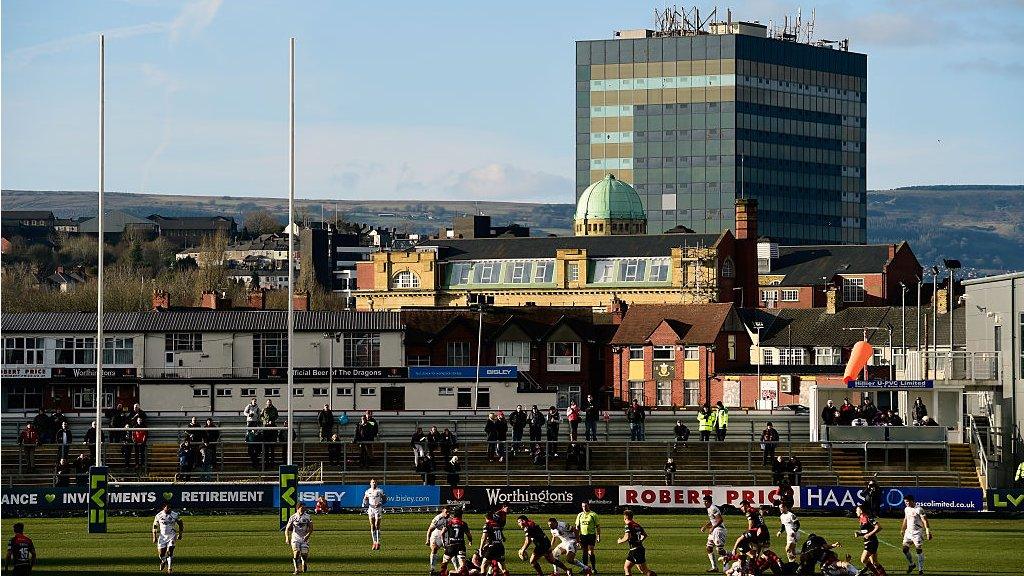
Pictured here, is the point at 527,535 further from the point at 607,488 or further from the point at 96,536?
the point at 607,488

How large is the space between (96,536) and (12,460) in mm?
15127

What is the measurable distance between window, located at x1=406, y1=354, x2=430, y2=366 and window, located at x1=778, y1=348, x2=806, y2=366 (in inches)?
1148

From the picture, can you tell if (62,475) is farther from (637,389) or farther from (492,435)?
(637,389)

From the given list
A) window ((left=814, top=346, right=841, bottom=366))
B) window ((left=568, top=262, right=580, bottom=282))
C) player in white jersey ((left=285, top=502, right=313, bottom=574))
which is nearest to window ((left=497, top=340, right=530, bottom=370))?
window ((left=814, top=346, right=841, bottom=366))

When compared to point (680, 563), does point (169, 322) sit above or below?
above

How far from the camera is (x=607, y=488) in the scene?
61.6 metres

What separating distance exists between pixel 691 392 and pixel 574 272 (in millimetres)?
49708

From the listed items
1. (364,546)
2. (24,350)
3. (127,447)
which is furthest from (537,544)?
(24,350)

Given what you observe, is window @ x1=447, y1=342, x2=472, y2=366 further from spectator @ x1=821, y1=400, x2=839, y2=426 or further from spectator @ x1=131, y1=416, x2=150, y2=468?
spectator @ x1=131, y1=416, x2=150, y2=468

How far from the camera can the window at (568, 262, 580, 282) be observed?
166m

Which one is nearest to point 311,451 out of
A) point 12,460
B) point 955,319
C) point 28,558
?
point 12,460

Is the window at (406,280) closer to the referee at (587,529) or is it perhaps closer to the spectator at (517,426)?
the spectator at (517,426)

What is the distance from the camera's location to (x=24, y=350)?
91.6 meters

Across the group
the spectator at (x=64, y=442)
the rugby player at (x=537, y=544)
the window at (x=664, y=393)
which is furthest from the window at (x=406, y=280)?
the rugby player at (x=537, y=544)
